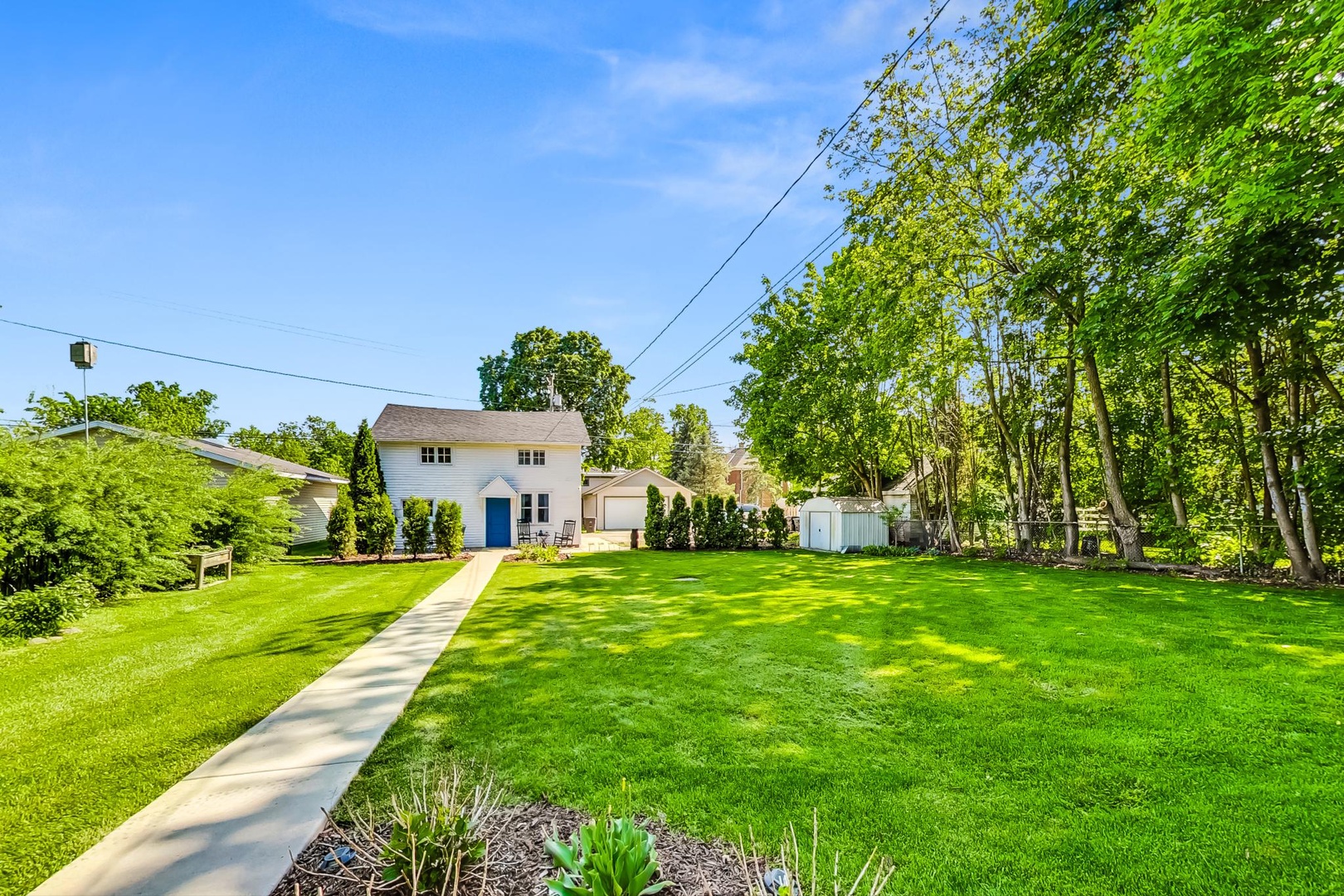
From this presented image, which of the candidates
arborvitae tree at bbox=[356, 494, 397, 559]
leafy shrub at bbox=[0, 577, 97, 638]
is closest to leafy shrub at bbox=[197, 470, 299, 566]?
arborvitae tree at bbox=[356, 494, 397, 559]

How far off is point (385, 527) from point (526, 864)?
46.9 ft

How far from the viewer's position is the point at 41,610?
19.1 ft

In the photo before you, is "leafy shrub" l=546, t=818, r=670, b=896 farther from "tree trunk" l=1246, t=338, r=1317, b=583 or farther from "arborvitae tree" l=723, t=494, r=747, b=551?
"arborvitae tree" l=723, t=494, r=747, b=551

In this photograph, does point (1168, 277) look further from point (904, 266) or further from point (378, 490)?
point (378, 490)

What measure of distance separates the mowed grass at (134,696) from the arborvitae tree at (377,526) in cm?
565

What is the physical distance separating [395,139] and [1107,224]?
43.5 feet

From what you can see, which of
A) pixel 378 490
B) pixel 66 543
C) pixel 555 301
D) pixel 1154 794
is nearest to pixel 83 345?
pixel 378 490

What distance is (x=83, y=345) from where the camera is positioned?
452 inches

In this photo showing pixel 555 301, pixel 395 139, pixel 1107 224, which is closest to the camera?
pixel 395 139

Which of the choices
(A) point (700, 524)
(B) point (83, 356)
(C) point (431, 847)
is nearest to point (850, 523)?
(A) point (700, 524)

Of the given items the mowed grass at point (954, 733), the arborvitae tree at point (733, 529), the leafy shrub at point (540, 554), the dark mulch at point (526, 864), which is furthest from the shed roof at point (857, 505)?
the dark mulch at point (526, 864)

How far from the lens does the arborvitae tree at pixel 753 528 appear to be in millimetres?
18281

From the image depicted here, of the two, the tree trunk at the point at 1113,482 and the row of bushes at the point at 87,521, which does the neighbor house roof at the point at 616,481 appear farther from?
the tree trunk at the point at 1113,482

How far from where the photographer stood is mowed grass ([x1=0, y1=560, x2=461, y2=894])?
2.54 metres
